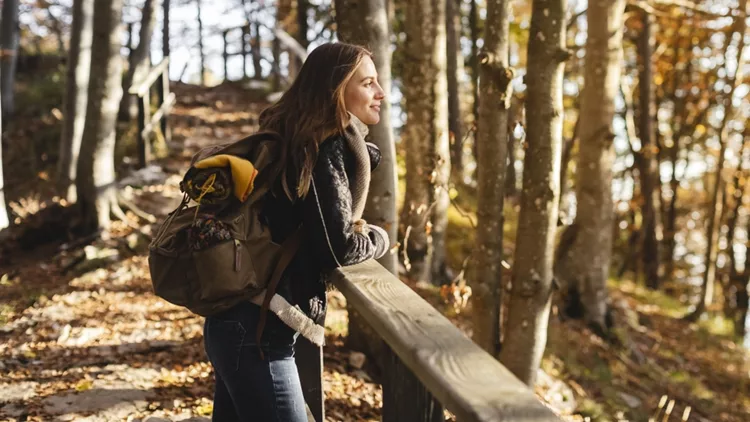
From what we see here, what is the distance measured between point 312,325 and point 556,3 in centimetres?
385

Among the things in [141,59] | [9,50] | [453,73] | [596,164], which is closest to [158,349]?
[596,164]

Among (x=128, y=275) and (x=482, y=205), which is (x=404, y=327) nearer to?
(x=482, y=205)

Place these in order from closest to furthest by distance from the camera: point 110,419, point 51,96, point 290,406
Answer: point 290,406 < point 110,419 < point 51,96

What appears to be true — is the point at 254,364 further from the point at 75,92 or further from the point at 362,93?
the point at 75,92

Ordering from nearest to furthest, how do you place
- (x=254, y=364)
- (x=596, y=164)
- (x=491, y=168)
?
(x=254, y=364), (x=491, y=168), (x=596, y=164)

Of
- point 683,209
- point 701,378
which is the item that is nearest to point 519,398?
point 701,378

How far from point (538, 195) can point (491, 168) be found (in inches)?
17.1

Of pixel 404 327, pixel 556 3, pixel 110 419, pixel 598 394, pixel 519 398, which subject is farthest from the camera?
pixel 598 394

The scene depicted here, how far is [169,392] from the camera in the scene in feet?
14.8

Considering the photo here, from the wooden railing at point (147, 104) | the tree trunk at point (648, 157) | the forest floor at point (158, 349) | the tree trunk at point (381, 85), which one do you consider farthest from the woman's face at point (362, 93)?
the tree trunk at point (648, 157)

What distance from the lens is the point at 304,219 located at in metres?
2.29

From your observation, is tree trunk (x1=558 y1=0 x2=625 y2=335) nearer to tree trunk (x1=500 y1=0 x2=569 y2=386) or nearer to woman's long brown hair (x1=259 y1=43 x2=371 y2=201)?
tree trunk (x1=500 y1=0 x2=569 y2=386)

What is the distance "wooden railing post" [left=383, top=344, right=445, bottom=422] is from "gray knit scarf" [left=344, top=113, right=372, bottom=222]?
1.81 ft

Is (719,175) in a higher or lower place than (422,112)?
lower
